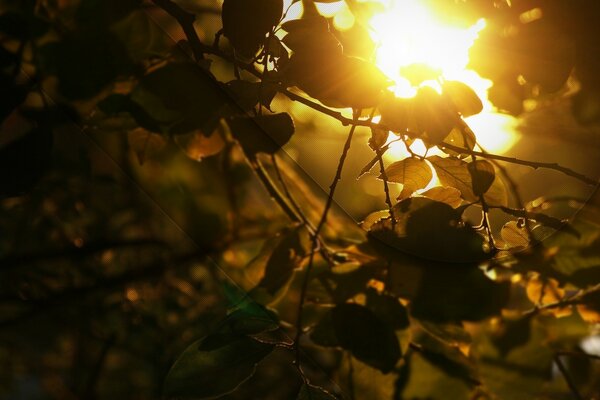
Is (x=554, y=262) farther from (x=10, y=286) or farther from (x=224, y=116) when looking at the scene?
(x=10, y=286)

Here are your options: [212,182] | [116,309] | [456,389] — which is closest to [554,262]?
[456,389]

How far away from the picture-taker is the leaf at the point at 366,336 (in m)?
0.65

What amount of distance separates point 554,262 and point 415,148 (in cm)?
29

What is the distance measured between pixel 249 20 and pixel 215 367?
35 cm

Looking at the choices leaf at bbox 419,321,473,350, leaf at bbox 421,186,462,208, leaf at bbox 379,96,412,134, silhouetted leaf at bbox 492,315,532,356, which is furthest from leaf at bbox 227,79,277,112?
silhouetted leaf at bbox 492,315,532,356

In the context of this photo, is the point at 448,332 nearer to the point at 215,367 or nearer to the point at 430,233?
the point at 430,233

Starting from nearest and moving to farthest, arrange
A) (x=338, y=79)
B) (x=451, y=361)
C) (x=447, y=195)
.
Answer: (x=338, y=79) < (x=447, y=195) < (x=451, y=361)

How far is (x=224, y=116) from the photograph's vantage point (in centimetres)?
59

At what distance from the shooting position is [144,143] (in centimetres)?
68

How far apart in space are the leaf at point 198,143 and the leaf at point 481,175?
26cm

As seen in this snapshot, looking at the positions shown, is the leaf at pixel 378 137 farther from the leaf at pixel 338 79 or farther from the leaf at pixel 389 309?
the leaf at pixel 389 309

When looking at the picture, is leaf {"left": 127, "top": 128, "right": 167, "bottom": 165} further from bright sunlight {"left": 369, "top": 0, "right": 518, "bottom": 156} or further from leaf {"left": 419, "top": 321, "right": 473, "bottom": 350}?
leaf {"left": 419, "top": 321, "right": 473, "bottom": 350}

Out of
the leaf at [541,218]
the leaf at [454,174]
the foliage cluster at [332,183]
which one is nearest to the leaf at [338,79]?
the foliage cluster at [332,183]

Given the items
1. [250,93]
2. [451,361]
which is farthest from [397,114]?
[451,361]
